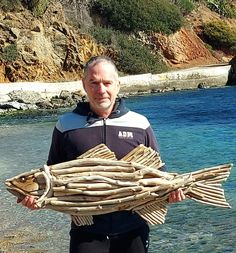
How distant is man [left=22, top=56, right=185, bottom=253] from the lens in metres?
3.77

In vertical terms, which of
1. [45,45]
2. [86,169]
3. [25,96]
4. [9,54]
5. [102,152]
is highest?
[102,152]

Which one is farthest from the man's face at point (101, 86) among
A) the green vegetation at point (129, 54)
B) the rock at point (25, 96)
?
the green vegetation at point (129, 54)

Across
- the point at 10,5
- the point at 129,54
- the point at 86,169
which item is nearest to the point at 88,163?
the point at 86,169

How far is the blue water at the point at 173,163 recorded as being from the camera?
25.8 feet

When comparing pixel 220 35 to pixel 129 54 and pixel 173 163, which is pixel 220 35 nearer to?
pixel 129 54

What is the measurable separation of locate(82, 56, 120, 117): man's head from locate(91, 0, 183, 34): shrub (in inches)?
2129

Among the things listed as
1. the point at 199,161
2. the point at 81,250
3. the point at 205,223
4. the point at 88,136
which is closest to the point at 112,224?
the point at 81,250

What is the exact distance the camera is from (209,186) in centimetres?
378

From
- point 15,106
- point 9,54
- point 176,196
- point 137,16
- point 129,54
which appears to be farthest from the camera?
point 137,16

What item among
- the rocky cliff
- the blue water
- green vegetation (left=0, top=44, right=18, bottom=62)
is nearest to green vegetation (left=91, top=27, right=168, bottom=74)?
the rocky cliff

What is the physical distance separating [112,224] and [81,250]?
26cm

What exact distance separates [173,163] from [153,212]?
36.2 ft

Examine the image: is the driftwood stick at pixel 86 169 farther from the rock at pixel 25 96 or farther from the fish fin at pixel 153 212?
the rock at pixel 25 96

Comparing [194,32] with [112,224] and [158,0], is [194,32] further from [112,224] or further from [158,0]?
[112,224]
